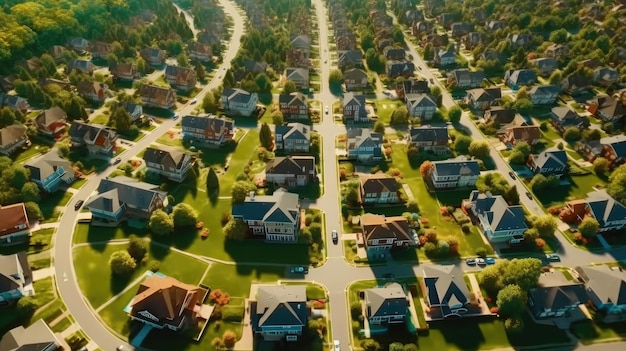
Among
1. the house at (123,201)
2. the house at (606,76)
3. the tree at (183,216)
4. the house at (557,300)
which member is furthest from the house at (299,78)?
the house at (606,76)

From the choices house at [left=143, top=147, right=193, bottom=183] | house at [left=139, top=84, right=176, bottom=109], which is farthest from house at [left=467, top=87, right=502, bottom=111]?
house at [left=139, top=84, right=176, bottom=109]

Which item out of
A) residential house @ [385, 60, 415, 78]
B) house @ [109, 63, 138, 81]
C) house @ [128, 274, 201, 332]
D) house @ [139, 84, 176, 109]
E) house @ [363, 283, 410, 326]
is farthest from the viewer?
residential house @ [385, 60, 415, 78]

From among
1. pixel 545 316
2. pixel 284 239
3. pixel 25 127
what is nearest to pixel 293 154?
pixel 284 239

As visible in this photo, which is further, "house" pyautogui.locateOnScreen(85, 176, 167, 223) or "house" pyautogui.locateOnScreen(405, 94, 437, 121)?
"house" pyautogui.locateOnScreen(405, 94, 437, 121)

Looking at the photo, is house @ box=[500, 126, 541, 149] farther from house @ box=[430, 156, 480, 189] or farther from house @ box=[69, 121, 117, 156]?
house @ box=[69, 121, 117, 156]

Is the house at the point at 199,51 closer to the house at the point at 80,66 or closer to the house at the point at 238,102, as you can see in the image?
the house at the point at 80,66

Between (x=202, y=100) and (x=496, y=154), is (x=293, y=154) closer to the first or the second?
(x=202, y=100)
